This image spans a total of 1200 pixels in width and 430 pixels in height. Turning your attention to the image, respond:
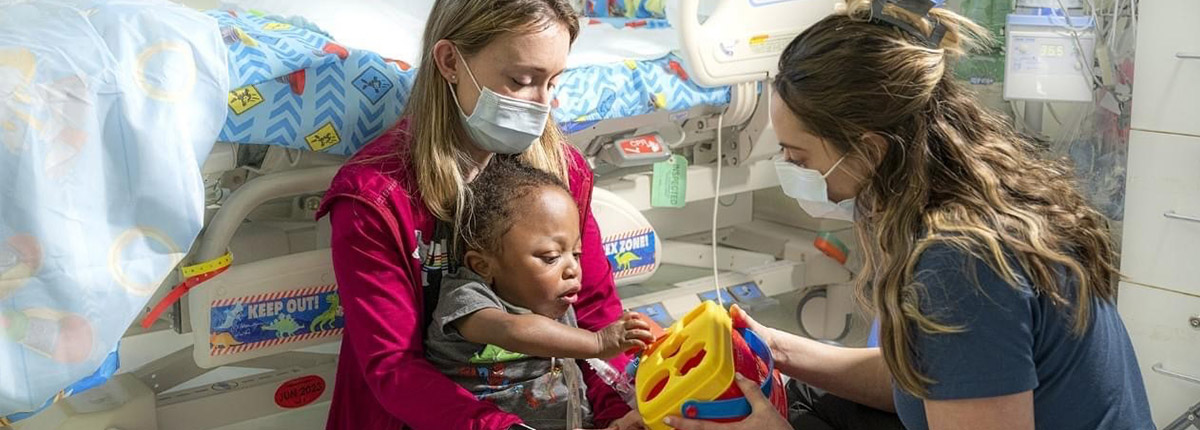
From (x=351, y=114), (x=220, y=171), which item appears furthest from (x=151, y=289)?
(x=351, y=114)

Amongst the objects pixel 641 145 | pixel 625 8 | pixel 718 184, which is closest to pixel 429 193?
pixel 641 145

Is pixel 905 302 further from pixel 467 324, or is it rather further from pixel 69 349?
pixel 69 349

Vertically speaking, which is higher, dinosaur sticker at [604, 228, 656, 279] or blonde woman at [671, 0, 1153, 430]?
blonde woman at [671, 0, 1153, 430]

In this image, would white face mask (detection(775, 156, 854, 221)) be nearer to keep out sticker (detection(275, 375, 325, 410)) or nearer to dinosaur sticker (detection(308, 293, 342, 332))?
dinosaur sticker (detection(308, 293, 342, 332))

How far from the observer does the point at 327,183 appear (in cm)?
229

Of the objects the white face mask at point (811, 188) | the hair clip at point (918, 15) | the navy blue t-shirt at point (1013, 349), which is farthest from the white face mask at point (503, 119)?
the navy blue t-shirt at point (1013, 349)

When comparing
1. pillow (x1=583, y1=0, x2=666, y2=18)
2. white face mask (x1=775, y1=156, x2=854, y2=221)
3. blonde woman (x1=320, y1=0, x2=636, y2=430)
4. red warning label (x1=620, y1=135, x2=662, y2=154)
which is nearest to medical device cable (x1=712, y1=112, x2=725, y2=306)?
red warning label (x1=620, y1=135, x2=662, y2=154)

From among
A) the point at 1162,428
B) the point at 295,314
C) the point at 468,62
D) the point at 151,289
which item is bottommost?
the point at 1162,428

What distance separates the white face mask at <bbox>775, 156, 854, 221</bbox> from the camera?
5.56ft

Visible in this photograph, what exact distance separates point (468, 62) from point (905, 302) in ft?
2.86

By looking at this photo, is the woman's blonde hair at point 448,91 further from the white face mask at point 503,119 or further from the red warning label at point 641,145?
the red warning label at point 641,145

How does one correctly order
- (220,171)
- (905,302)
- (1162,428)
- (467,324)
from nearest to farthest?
(905,302), (467,324), (220,171), (1162,428)

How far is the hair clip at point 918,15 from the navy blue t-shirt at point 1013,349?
29 centimetres

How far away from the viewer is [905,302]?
5.05 feet
